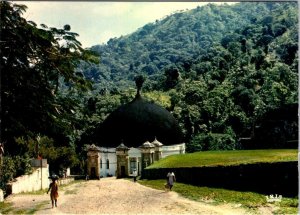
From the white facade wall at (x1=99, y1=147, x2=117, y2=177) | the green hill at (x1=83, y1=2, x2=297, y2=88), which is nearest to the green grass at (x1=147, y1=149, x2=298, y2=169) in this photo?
the white facade wall at (x1=99, y1=147, x2=117, y2=177)

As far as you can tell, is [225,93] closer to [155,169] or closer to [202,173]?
[155,169]

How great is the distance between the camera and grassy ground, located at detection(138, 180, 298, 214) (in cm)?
1309

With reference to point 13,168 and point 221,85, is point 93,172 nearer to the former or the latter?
point 13,168

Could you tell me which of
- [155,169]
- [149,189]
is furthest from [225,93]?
[149,189]

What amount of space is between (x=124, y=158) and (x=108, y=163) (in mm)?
3090

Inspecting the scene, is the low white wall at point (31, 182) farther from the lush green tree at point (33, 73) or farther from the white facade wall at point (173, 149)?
the white facade wall at point (173, 149)

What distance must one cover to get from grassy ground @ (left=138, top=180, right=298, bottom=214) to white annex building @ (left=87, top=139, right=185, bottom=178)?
12092 millimetres

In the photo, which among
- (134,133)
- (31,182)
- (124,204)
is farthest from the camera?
(134,133)

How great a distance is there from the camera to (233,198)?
14.5 meters

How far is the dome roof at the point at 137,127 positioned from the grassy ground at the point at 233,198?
17263 mm

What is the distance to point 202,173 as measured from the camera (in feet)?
57.9

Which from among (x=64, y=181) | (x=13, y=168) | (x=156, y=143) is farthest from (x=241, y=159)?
(x=156, y=143)

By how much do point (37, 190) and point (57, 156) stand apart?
36.8 ft

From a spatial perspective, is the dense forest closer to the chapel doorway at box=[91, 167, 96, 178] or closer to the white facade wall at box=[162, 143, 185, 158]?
the chapel doorway at box=[91, 167, 96, 178]
